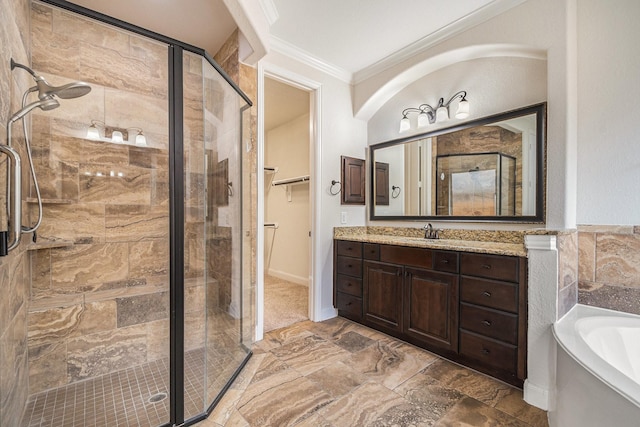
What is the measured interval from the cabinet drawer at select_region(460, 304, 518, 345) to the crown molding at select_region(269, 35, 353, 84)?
8.34ft

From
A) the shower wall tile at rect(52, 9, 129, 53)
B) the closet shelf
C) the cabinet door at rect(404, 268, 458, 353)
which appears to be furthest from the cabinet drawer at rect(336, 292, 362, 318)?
the shower wall tile at rect(52, 9, 129, 53)

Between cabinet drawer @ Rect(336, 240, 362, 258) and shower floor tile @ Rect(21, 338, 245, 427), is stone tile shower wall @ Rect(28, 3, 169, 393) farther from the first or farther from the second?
cabinet drawer @ Rect(336, 240, 362, 258)

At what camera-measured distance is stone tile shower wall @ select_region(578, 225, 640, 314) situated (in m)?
1.74

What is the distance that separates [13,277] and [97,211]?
0.72m

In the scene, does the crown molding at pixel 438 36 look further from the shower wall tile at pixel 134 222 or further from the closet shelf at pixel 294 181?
the shower wall tile at pixel 134 222

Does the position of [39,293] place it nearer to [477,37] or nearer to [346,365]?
[346,365]

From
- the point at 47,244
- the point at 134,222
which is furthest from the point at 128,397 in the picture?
the point at 134,222

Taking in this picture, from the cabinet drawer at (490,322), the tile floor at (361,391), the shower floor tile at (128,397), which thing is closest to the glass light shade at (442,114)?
the cabinet drawer at (490,322)

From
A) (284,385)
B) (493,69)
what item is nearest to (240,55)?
(493,69)

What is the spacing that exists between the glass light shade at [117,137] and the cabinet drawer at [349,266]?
2133 millimetres

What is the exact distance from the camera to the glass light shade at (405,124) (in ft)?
9.33

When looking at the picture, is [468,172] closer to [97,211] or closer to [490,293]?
[490,293]

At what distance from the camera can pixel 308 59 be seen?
281 centimetres

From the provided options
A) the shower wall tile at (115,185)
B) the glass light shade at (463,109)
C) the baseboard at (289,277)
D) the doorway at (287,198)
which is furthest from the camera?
the baseboard at (289,277)
